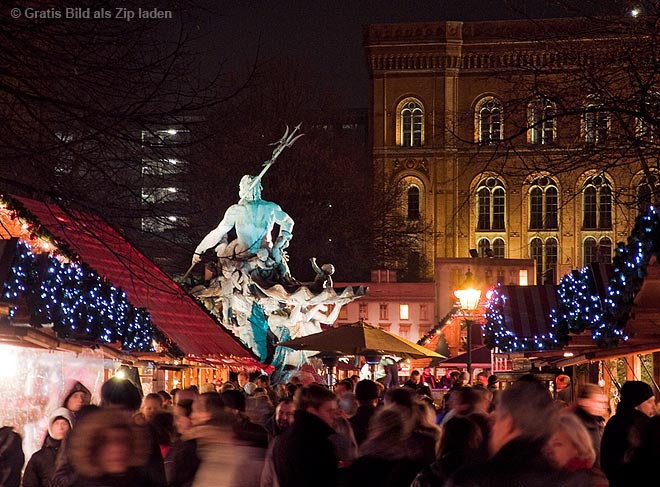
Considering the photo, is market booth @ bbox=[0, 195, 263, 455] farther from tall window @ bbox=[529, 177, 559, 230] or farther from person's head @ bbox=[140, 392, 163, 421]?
tall window @ bbox=[529, 177, 559, 230]

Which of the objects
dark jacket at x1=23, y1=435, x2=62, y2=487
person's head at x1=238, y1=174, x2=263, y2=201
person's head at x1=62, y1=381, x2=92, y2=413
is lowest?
dark jacket at x1=23, y1=435, x2=62, y2=487

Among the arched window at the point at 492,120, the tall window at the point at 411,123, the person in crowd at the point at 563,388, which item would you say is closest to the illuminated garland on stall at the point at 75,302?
the arched window at the point at 492,120

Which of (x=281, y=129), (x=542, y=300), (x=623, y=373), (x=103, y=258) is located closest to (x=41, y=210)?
(x=103, y=258)

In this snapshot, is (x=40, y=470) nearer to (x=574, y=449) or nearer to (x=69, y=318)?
(x=574, y=449)

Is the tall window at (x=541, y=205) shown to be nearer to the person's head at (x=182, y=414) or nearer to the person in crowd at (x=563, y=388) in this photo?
the person in crowd at (x=563, y=388)


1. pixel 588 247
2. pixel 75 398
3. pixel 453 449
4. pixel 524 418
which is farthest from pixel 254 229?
pixel 588 247

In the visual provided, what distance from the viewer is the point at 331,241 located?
59250mm

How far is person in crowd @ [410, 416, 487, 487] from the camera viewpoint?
637 centimetres

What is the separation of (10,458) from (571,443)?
4711 mm

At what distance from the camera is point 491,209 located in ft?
301

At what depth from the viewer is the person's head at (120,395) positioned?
783cm

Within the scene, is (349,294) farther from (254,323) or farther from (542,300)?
(542,300)

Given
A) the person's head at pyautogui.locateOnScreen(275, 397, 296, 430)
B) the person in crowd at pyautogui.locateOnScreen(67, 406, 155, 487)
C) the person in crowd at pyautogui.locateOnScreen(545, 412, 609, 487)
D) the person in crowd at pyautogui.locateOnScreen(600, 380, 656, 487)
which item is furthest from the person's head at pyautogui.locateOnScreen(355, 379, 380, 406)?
→ the person in crowd at pyautogui.locateOnScreen(67, 406, 155, 487)

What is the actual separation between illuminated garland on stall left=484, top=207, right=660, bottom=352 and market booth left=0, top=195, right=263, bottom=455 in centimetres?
398
